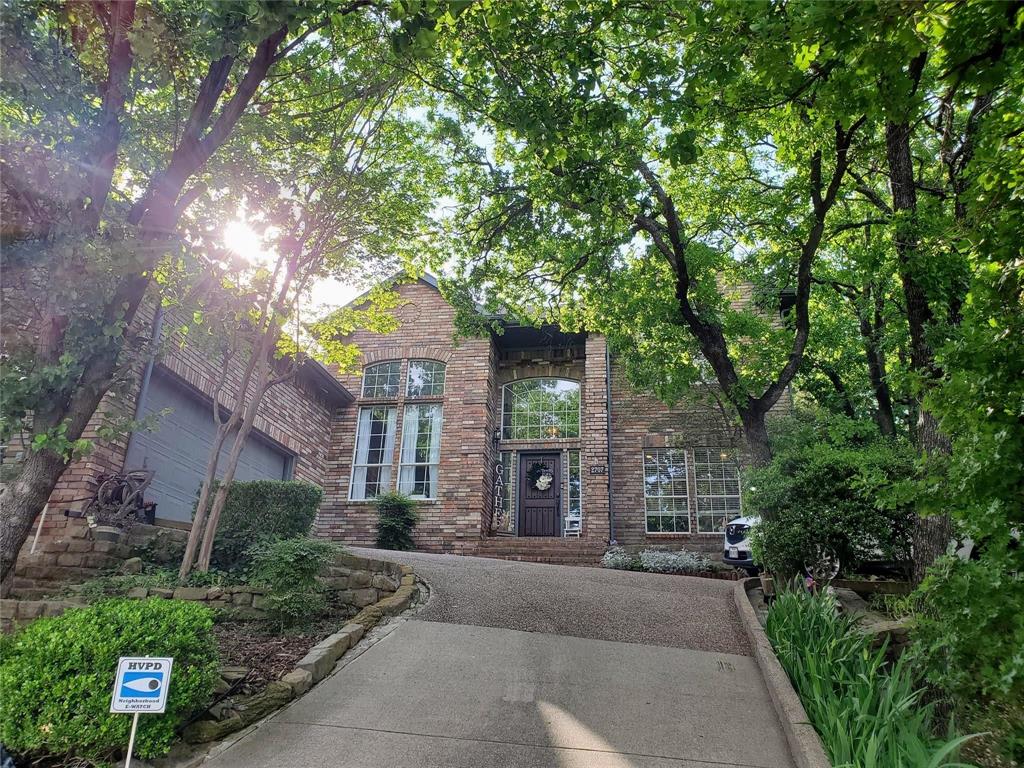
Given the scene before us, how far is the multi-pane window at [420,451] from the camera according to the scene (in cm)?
1462

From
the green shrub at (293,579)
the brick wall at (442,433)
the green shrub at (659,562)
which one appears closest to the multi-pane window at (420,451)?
the brick wall at (442,433)

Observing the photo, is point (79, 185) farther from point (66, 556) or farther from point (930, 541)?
point (930, 541)

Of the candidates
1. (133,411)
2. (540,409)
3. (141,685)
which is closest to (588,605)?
(141,685)

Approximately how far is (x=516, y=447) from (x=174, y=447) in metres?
7.91

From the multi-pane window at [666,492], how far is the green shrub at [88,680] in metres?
11.5

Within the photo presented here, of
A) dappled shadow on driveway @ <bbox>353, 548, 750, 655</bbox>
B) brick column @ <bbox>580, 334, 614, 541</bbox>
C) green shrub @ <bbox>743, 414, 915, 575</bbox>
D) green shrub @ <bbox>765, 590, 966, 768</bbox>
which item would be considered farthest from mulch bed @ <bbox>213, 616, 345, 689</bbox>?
brick column @ <bbox>580, 334, 614, 541</bbox>

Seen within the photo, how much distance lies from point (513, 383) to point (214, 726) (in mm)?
12513

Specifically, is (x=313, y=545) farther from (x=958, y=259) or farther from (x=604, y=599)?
(x=958, y=259)

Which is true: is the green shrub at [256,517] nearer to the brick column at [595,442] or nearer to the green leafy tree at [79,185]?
the green leafy tree at [79,185]

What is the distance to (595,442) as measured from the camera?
14.4 metres

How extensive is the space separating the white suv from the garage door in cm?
873

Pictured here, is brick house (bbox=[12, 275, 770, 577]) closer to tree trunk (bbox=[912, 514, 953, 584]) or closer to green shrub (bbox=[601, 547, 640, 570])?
green shrub (bbox=[601, 547, 640, 570])

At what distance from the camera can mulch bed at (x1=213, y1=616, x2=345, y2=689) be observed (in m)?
4.91

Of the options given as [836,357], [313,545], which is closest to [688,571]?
[836,357]
